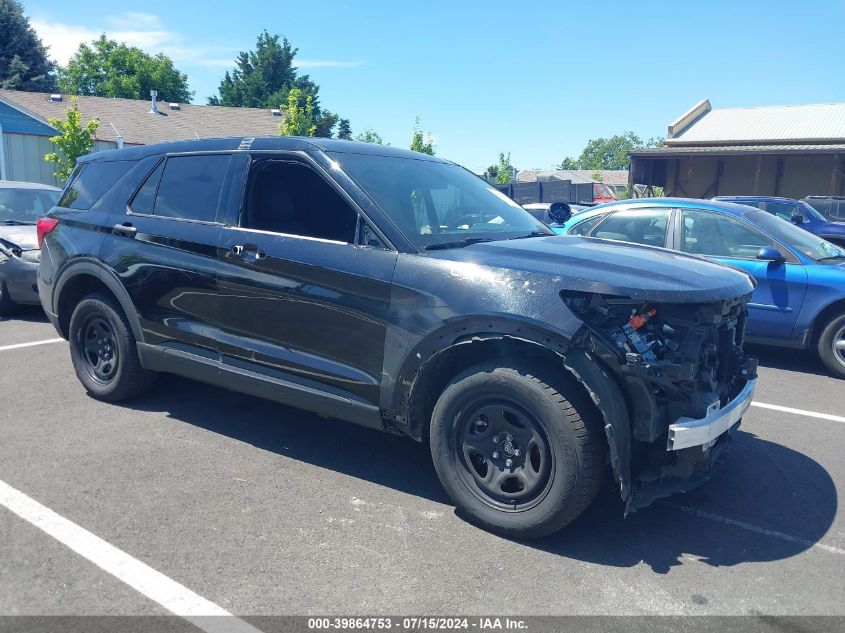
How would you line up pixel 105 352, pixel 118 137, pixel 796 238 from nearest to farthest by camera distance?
pixel 105 352, pixel 796 238, pixel 118 137

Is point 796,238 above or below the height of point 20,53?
below

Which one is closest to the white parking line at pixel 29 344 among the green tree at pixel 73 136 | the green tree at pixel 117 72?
the green tree at pixel 73 136

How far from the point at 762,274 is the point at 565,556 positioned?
15.2ft

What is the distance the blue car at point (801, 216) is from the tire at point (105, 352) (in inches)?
437

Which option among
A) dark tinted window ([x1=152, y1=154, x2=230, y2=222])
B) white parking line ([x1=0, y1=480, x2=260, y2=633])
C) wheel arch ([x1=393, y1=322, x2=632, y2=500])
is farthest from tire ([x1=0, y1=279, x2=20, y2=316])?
wheel arch ([x1=393, y1=322, x2=632, y2=500])

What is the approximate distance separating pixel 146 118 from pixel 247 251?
3527 cm

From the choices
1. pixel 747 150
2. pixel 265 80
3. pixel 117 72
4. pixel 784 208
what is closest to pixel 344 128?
pixel 265 80

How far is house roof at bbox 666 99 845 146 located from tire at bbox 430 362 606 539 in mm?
27721

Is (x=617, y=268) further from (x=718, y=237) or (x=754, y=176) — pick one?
(x=754, y=176)

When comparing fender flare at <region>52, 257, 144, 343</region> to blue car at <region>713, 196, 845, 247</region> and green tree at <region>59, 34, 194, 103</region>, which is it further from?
green tree at <region>59, 34, 194, 103</region>

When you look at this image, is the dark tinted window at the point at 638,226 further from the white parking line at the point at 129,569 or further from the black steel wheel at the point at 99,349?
the white parking line at the point at 129,569

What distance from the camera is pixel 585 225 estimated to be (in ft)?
25.6

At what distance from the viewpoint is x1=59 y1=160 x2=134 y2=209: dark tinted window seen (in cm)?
530

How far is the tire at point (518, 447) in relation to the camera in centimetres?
322
